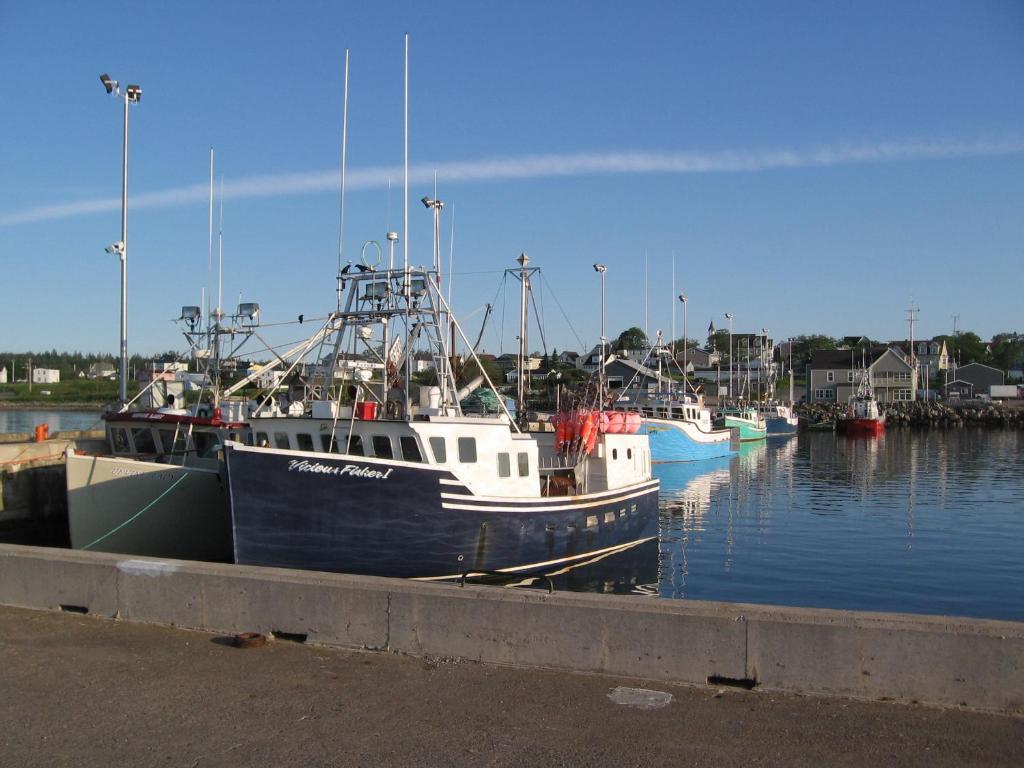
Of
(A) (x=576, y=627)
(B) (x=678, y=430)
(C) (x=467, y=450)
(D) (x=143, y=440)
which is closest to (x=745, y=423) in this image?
(B) (x=678, y=430)

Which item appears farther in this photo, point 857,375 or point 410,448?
point 857,375

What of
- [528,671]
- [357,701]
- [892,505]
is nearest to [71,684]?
[357,701]

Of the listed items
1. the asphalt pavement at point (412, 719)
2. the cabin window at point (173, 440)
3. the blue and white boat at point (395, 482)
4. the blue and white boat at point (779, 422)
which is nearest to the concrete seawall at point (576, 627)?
the asphalt pavement at point (412, 719)

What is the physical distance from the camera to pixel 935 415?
117062 mm

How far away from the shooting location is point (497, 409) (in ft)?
77.9

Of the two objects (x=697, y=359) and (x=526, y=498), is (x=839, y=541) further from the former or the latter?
(x=697, y=359)

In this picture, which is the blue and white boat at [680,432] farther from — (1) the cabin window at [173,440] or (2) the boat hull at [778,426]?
(1) the cabin window at [173,440]

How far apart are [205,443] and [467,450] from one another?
29.4 ft

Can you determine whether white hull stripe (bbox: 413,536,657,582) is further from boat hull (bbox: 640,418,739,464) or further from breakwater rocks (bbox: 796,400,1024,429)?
breakwater rocks (bbox: 796,400,1024,429)

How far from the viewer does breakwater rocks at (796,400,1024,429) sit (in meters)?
115

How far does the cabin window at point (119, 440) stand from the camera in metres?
24.8

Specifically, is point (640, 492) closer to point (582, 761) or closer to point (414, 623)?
Answer: point (414, 623)

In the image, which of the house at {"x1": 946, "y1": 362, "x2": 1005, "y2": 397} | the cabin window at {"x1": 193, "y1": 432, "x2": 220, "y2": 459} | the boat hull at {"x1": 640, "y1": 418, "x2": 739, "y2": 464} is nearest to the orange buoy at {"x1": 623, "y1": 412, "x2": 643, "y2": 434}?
the cabin window at {"x1": 193, "y1": 432, "x2": 220, "y2": 459}

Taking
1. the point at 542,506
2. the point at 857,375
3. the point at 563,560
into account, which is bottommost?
the point at 563,560
